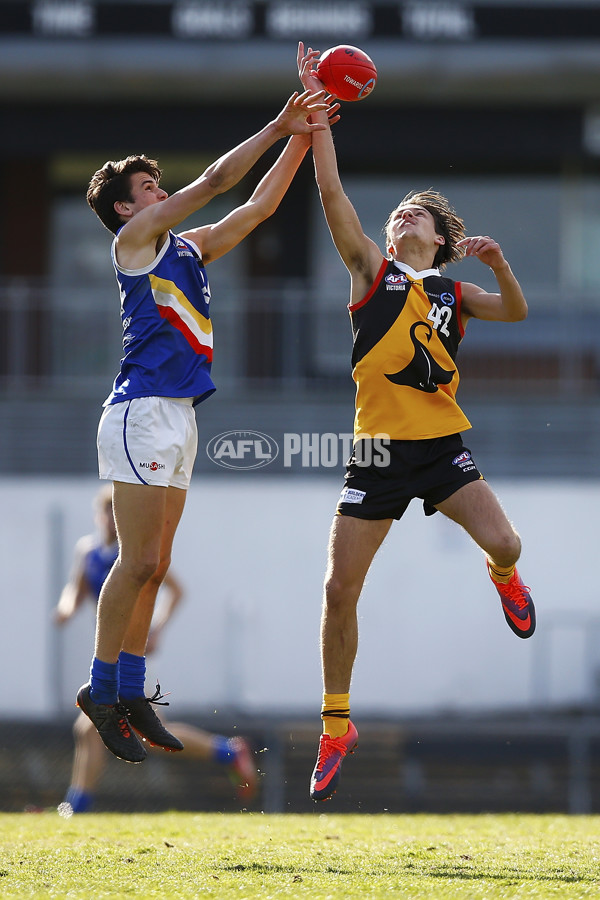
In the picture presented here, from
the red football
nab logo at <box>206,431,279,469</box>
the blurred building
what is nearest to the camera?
the red football

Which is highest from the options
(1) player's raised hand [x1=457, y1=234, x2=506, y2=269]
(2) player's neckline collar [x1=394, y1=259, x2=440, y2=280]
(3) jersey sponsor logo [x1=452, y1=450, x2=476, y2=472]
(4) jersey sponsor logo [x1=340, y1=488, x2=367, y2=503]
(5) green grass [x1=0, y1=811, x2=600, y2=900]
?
(1) player's raised hand [x1=457, y1=234, x2=506, y2=269]

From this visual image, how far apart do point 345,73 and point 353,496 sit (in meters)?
2.14

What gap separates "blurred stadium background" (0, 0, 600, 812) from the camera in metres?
12.9

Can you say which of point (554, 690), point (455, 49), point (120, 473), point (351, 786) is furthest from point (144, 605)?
point (455, 49)

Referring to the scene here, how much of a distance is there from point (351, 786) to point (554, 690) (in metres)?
2.39

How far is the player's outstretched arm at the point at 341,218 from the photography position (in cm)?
589

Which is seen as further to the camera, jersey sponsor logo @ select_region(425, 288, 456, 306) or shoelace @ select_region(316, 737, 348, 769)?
jersey sponsor logo @ select_region(425, 288, 456, 306)

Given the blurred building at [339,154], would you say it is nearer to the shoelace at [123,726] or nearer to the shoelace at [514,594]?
the shoelace at [514,594]

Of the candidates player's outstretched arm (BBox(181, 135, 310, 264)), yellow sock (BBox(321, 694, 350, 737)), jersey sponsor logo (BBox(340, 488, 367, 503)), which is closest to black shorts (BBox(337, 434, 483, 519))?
jersey sponsor logo (BBox(340, 488, 367, 503))

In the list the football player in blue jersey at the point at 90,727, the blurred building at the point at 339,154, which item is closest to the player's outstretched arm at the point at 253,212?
the football player in blue jersey at the point at 90,727

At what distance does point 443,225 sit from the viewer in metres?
6.40

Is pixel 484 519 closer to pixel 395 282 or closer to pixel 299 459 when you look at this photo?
pixel 395 282

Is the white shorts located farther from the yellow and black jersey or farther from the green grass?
the green grass

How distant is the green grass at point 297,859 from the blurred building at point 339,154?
7540 mm
